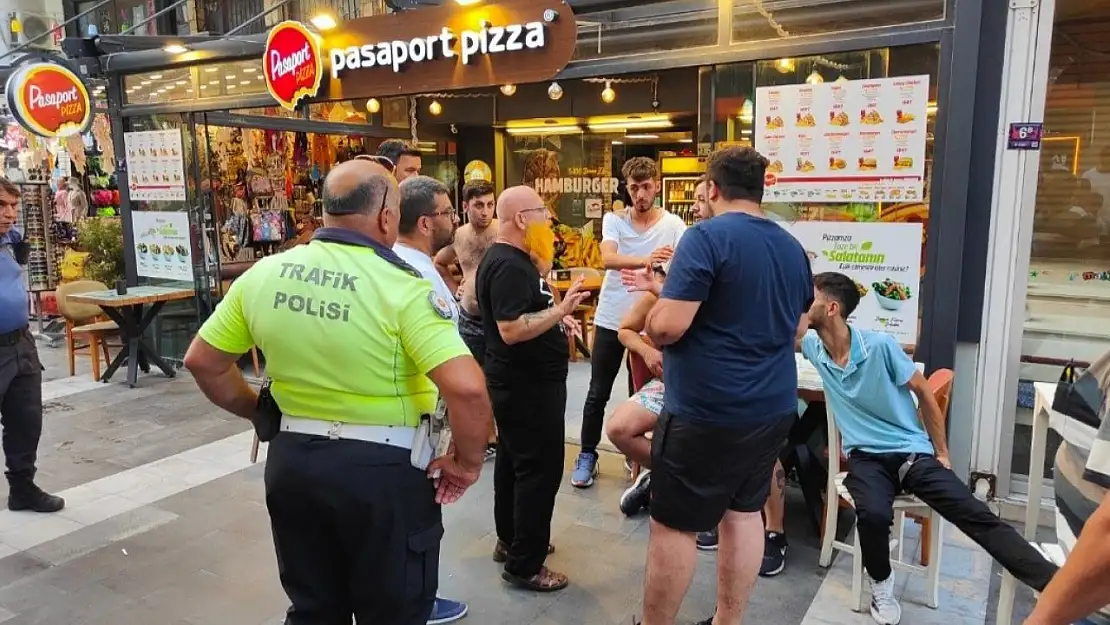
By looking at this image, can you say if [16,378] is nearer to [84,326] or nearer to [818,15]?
[84,326]

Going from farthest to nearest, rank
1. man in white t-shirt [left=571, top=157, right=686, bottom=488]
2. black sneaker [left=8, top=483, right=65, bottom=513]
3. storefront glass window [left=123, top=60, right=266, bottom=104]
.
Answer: storefront glass window [left=123, top=60, right=266, bottom=104] → man in white t-shirt [left=571, top=157, right=686, bottom=488] → black sneaker [left=8, top=483, right=65, bottom=513]

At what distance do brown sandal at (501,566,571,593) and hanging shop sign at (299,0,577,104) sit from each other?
9.93ft

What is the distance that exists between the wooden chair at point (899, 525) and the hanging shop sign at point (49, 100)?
6.98 m

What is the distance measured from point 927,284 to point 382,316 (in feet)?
9.90

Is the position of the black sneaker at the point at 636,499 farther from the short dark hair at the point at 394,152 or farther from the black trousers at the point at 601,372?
the short dark hair at the point at 394,152


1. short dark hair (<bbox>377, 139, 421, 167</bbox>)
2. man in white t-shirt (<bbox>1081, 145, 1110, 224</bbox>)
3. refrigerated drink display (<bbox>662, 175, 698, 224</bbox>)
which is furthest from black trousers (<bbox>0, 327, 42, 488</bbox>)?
refrigerated drink display (<bbox>662, 175, 698, 224</bbox>)

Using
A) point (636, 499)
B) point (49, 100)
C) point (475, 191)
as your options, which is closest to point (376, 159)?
point (475, 191)

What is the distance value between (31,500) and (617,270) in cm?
337

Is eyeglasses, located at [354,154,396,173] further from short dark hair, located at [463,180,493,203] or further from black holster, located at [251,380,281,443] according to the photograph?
black holster, located at [251,380,281,443]

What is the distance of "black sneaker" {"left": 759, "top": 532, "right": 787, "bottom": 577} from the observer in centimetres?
322

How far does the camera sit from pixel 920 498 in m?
2.78

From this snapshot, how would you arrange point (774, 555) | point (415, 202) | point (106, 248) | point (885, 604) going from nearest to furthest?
point (415, 202), point (885, 604), point (774, 555), point (106, 248)

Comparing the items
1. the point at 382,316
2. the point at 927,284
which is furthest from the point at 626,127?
the point at 382,316

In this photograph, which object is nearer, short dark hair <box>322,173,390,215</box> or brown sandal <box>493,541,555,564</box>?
short dark hair <box>322,173,390,215</box>
